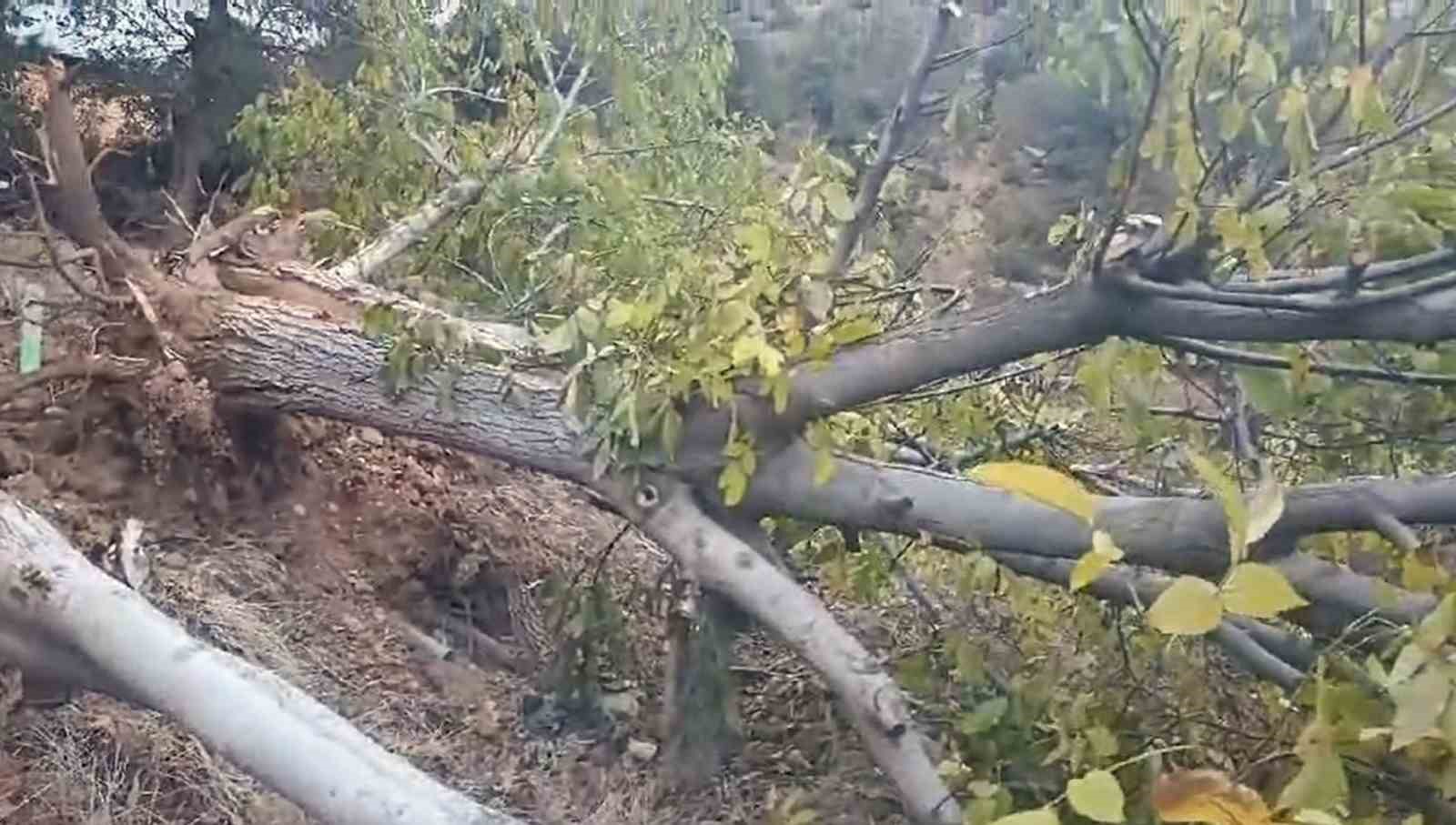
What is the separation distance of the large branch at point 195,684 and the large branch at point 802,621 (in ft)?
1.48

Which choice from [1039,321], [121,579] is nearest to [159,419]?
[121,579]

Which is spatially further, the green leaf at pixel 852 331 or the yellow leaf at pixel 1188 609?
the green leaf at pixel 852 331

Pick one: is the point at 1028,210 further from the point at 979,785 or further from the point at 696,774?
the point at 979,785

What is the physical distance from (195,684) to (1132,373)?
117 centimetres

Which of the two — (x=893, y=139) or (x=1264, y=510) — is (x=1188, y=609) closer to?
(x=1264, y=510)

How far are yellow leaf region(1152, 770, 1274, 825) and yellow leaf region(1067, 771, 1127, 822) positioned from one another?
36 mm

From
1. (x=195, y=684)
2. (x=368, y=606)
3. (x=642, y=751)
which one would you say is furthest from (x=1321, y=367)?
(x=368, y=606)

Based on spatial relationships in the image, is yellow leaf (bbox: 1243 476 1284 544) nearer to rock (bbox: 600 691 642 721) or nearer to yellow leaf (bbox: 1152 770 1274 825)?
yellow leaf (bbox: 1152 770 1274 825)

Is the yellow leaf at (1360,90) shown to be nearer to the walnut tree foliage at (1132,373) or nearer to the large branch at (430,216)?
the walnut tree foliage at (1132,373)

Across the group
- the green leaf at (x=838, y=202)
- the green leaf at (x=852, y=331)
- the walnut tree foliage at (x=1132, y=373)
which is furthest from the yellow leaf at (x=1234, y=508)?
the green leaf at (x=838, y=202)

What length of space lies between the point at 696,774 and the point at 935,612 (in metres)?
0.42

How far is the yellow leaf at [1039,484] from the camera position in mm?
989

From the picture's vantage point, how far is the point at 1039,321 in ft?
6.07

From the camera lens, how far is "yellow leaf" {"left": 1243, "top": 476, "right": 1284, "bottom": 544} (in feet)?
3.51
